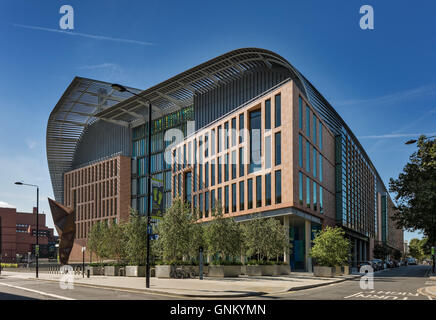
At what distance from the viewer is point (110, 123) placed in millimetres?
108062

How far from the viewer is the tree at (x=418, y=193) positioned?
136ft

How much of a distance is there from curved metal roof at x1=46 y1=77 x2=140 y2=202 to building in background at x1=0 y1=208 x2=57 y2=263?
1760cm

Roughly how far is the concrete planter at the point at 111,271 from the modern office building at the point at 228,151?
18.0 m

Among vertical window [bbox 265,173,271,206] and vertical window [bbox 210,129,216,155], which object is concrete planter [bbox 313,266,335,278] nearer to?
vertical window [bbox 265,173,271,206]

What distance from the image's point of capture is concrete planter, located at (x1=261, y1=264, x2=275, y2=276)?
41.9 m

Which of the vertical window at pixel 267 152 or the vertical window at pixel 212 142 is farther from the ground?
the vertical window at pixel 212 142

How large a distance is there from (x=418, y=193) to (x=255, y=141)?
71.4 feet

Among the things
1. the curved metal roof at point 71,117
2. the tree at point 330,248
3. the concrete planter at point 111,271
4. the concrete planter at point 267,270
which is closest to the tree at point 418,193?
the tree at point 330,248

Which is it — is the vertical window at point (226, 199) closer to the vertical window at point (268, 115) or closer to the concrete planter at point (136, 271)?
the vertical window at point (268, 115)

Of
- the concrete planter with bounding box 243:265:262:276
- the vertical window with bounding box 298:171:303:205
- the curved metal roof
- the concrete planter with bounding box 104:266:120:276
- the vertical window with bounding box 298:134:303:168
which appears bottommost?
the concrete planter with bounding box 104:266:120:276

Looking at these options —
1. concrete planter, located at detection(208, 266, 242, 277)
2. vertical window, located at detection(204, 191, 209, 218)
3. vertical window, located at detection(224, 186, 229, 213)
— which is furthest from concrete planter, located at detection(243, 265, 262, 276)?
vertical window, located at detection(204, 191, 209, 218)

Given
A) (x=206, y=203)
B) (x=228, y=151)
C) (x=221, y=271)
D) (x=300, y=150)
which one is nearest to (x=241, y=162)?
(x=228, y=151)

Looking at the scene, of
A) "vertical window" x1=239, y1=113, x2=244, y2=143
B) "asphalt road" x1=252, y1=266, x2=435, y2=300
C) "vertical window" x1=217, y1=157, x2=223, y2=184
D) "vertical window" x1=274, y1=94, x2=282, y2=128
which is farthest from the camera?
"vertical window" x1=217, y1=157, x2=223, y2=184
